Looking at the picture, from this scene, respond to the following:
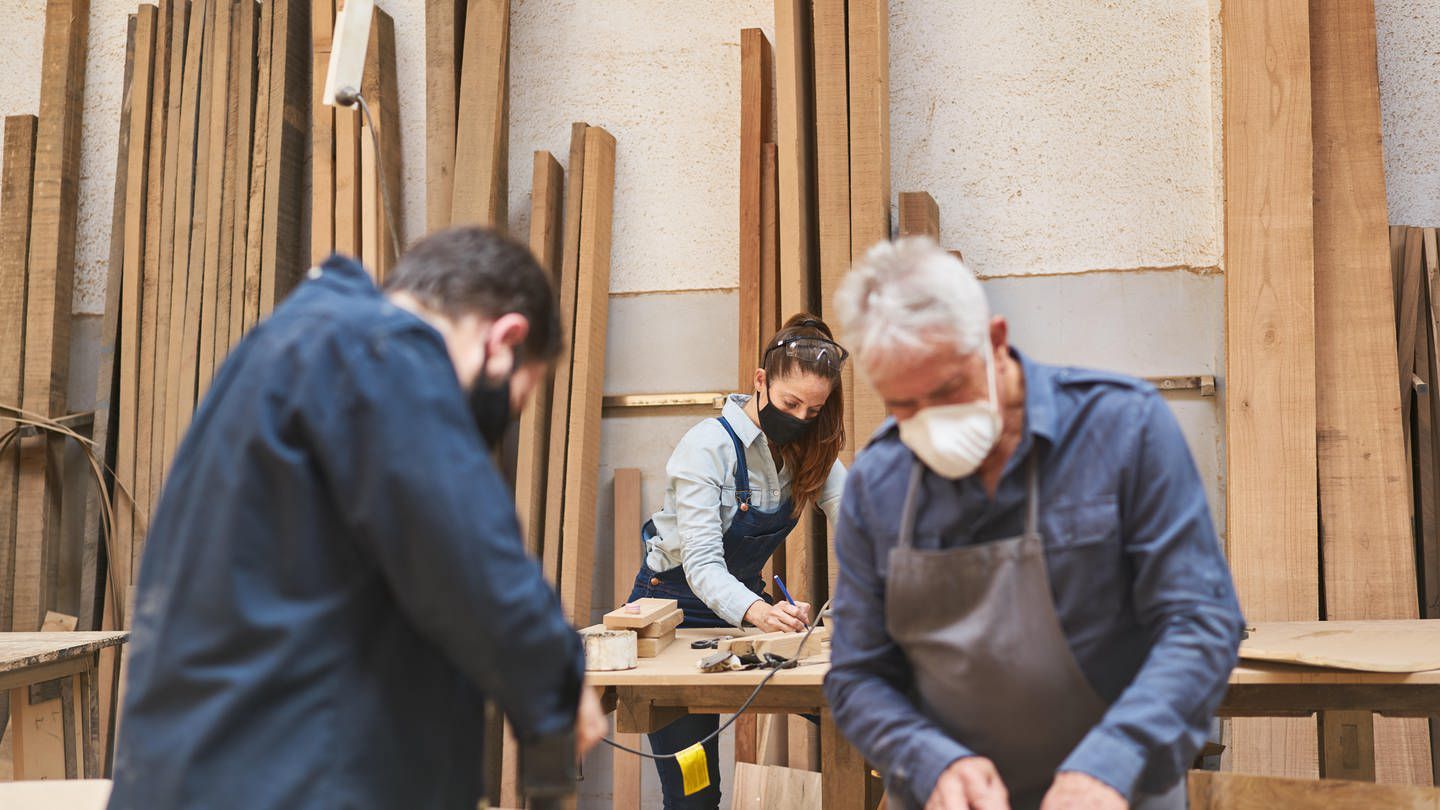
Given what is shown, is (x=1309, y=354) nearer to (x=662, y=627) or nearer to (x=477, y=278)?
(x=662, y=627)

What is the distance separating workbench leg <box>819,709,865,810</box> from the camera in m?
2.72

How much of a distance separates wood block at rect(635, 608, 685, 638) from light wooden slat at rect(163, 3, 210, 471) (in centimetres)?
241

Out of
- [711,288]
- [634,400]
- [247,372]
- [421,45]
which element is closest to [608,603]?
[634,400]

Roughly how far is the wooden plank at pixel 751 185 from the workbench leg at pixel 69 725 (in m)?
2.30

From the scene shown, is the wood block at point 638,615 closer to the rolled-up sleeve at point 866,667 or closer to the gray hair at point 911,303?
the rolled-up sleeve at point 866,667

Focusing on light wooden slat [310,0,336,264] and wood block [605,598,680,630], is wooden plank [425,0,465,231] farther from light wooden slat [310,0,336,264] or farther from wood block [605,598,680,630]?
wood block [605,598,680,630]

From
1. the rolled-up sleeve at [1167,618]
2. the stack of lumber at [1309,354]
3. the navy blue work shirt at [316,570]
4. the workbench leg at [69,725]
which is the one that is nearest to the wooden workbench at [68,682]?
the workbench leg at [69,725]

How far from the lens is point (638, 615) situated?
9.26 ft

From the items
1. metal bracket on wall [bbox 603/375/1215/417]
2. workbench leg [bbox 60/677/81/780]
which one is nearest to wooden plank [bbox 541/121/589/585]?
metal bracket on wall [bbox 603/375/1215/417]

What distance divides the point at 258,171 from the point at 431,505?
380cm

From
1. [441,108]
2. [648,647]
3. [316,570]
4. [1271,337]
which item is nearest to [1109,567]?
[316,570]

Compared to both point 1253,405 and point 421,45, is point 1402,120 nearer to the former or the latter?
point 1253,405

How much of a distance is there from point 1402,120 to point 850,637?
3.39 m

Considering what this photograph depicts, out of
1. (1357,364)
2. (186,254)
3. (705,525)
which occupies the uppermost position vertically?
(186,254)
